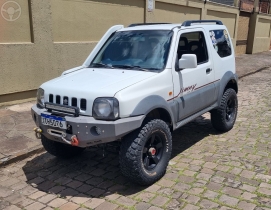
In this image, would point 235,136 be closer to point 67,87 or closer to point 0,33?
point 67,87

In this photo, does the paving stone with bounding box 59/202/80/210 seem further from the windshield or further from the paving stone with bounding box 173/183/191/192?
the windshield

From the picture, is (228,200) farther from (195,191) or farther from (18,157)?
(18,157)

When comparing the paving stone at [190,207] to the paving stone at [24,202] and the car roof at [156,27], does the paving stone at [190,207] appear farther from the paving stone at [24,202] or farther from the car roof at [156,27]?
the car roof at [156,27]

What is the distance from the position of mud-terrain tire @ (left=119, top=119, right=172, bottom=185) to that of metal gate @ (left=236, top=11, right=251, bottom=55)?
16513 millimetres

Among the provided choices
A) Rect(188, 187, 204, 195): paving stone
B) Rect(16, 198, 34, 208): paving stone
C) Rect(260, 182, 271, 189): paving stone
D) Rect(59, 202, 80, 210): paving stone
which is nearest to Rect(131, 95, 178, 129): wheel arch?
Rect(188, 187, 204, 195): paving stone

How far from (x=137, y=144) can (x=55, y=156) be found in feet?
5.65

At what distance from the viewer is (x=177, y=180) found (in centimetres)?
387

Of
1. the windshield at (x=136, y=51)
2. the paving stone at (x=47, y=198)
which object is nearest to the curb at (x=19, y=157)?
the paving stone at (x=47, y=198)

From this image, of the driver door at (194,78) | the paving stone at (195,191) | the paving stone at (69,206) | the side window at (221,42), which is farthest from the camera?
the side window at (221,42)

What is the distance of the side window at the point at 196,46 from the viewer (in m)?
4.61

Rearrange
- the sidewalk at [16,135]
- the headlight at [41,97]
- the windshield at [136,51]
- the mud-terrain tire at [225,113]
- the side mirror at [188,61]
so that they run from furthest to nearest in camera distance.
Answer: the mud-terrain tire at [225,113], the sidewalk at [16,135], the windshield at [136,51], the side mirror at [188,61], the headlight at [41,97]

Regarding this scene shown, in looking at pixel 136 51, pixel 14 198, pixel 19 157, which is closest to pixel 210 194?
pixel 136 51

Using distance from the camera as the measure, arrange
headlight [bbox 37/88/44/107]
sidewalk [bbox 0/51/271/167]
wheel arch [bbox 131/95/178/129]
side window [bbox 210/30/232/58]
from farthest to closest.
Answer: side window [bbox 210/30/232/58], sidewalk [bbox 0/51/271/167], headlight [bbox 37/88/44/107], wheel arch [bbox 131/95/178/129]

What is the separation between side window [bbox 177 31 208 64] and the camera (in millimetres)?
4607
